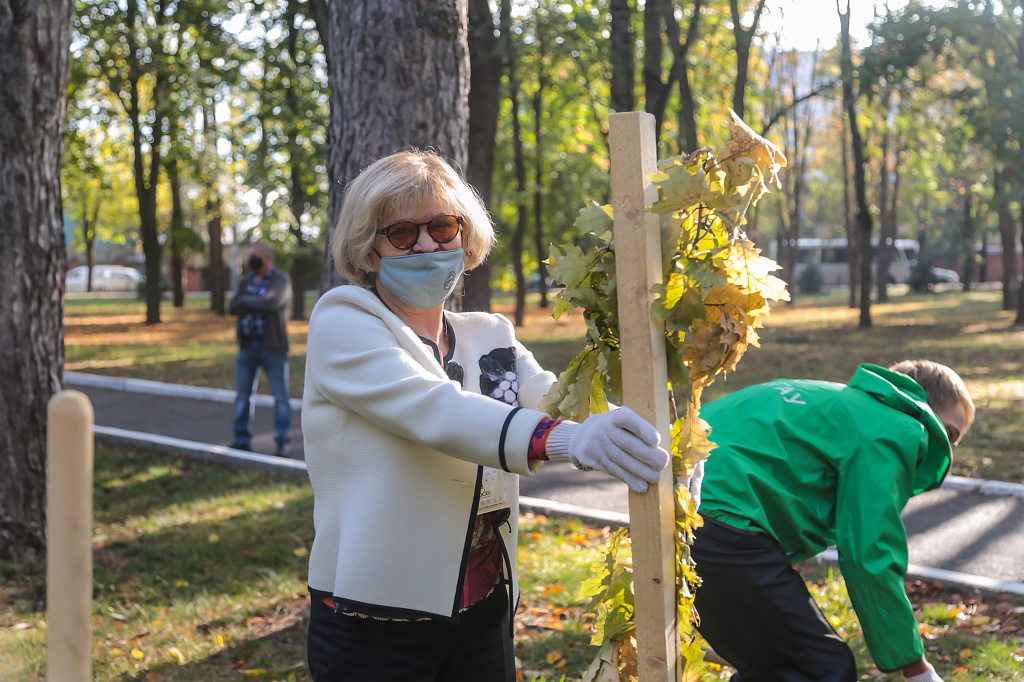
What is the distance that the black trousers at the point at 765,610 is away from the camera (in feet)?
9.01

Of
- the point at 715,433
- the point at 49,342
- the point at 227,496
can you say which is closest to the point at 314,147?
the point at 227,496

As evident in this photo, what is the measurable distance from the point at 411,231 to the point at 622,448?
836 mm

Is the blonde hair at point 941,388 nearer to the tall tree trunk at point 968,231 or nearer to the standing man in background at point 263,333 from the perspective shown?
the standing man in background at point 263,333

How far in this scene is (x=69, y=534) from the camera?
1015mm

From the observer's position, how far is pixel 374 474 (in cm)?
202

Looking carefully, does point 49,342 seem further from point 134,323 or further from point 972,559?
point 134,323

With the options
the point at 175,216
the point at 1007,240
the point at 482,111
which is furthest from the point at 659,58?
the point at 175,216

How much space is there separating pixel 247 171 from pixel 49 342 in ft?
50.7

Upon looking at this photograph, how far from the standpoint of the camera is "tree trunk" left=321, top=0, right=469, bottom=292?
424cm

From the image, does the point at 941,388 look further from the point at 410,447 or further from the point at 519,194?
the point at 519,194

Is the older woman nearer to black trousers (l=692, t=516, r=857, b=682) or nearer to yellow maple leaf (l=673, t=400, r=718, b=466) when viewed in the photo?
yellow maple leaf (l=673, t=400, r=718, b=466)

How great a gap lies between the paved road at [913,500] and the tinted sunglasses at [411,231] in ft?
13.8

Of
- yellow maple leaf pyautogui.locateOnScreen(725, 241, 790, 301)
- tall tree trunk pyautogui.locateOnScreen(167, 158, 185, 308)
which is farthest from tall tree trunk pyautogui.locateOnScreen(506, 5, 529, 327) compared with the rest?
yellow maple leaf pyautogui.locateOnScreen(725, 241, 790, 301)

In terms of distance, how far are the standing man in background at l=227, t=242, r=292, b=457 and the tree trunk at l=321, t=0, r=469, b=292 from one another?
4.60 metres
